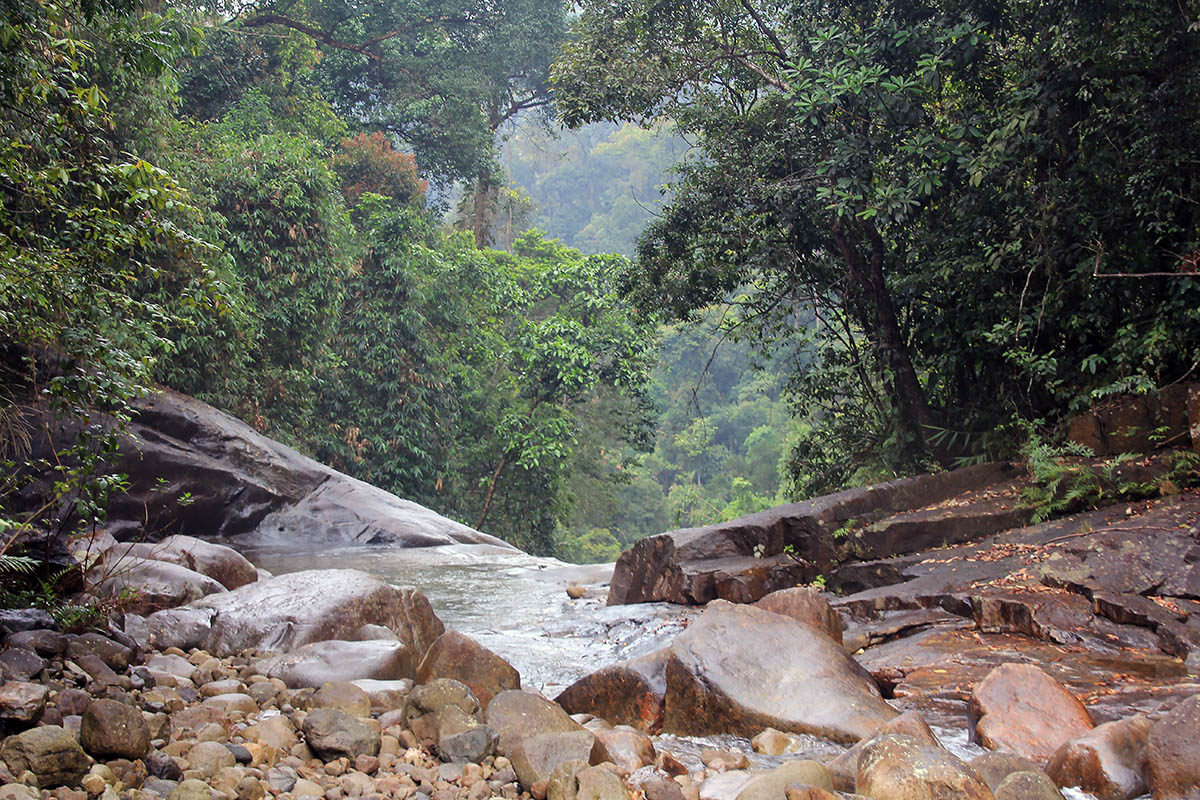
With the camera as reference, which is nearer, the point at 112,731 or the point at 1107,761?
the point at 112,731

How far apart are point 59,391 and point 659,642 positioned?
4682 mm

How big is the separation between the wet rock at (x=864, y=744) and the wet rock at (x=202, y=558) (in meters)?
5.80

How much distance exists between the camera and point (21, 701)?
3.61 m

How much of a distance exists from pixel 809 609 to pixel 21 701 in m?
4.65

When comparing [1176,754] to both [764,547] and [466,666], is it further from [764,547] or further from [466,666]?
[764,547]

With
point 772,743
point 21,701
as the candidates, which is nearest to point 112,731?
point 21,701

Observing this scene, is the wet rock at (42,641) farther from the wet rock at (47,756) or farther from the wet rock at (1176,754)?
the wet rock at (1176,754)

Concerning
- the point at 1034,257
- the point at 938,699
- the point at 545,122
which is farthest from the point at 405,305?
the point at 938,699

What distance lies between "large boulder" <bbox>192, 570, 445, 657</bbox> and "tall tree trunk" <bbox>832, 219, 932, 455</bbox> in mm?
6859

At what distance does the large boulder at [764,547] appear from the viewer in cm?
855

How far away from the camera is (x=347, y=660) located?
548 centimetres

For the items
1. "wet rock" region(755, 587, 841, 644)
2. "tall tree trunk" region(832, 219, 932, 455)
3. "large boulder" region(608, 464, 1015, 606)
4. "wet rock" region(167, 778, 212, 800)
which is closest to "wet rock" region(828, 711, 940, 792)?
"wet rock" region(755, 587, 841, 644)

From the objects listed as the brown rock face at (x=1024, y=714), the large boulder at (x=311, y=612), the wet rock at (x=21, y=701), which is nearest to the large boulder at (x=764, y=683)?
the brown rock face at (x=1024, y=714)

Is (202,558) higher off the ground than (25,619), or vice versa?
(202,558)
